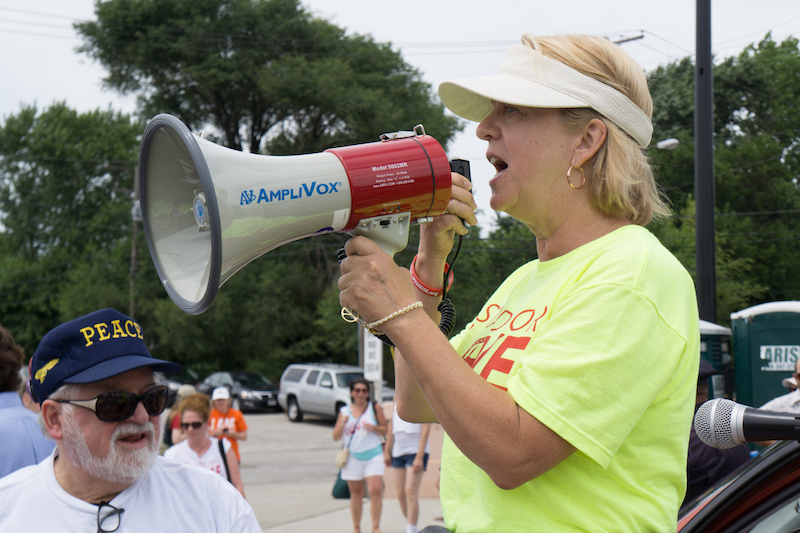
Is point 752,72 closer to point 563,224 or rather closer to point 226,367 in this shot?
point 226,367

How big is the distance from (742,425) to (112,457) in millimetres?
1675

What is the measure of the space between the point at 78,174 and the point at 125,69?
894cm

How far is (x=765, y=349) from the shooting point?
692 centimetres

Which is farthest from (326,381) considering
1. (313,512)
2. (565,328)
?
(565,328)

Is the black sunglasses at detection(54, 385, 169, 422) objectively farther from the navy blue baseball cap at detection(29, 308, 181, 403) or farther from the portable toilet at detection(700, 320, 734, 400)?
the portable toilet at detection(700, 320, 734, 400)

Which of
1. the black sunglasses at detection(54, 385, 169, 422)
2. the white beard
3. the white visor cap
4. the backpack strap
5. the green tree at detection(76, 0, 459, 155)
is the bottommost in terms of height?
the backpack strap

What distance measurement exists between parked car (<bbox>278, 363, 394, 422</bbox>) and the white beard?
60.2 feet

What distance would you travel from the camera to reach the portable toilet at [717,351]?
6.28 metres

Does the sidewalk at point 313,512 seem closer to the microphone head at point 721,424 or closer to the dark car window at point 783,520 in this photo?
the dark car window at point 783,520

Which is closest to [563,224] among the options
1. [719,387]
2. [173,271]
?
[173,271]

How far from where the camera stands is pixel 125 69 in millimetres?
31203

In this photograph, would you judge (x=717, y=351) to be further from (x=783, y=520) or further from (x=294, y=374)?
(x=294, y=374)

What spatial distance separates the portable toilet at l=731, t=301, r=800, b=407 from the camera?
6785 millimetres

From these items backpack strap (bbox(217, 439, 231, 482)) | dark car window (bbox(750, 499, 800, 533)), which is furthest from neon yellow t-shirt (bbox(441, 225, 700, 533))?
backpack strap (bbox(217, 439, 231, 482))
